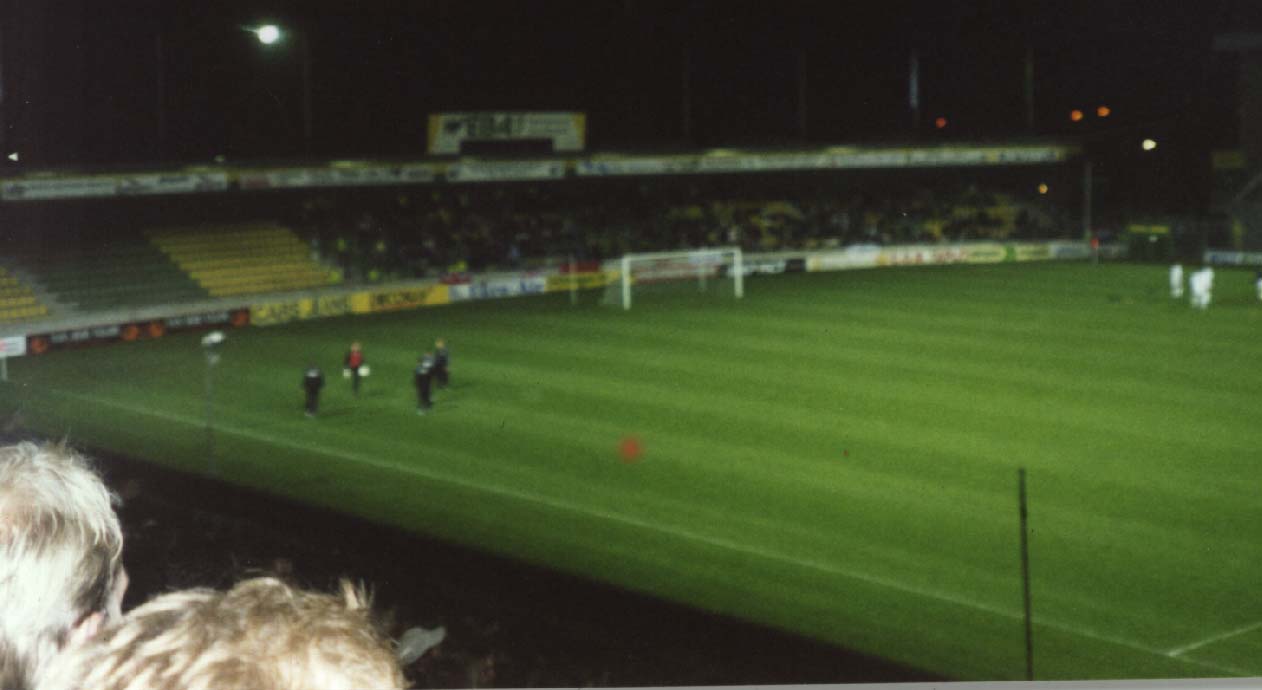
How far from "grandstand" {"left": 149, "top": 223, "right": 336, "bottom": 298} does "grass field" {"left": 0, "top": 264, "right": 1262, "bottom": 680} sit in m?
4.66

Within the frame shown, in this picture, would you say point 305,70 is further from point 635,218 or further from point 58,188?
point 635,218

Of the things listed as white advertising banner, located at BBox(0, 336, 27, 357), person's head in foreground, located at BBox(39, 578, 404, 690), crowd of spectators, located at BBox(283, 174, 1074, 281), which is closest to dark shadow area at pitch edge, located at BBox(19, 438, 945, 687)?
person's head in foreground, located at BBox(39, 578, 404, 690)

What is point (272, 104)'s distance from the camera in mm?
39312

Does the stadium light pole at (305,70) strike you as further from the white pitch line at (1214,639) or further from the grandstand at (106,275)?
the white pitch line at (1214,639)

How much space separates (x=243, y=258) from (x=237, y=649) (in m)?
38.6

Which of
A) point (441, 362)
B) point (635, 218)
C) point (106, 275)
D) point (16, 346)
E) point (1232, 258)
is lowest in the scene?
point (441, 362)

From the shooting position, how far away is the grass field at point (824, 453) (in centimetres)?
1232

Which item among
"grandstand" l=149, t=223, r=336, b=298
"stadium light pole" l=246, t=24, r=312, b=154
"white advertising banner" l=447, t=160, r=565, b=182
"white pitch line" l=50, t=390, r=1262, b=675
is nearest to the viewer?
"white pitch line" l=50, t=390, r=1262, b=675

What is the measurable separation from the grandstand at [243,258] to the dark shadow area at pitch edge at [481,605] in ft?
79.7

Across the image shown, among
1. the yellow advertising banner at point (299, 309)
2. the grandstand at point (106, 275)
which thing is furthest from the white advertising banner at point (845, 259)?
the grandstand at point (106, 275)

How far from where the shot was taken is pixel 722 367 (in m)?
25.2

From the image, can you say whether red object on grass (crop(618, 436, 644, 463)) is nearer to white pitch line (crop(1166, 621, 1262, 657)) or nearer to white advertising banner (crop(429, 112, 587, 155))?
white pitch line (crop(1166, 621, 1262, 657))

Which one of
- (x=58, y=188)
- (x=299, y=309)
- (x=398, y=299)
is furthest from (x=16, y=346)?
(x=398, y=299)

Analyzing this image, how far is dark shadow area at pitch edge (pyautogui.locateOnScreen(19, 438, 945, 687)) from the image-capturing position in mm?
9250
